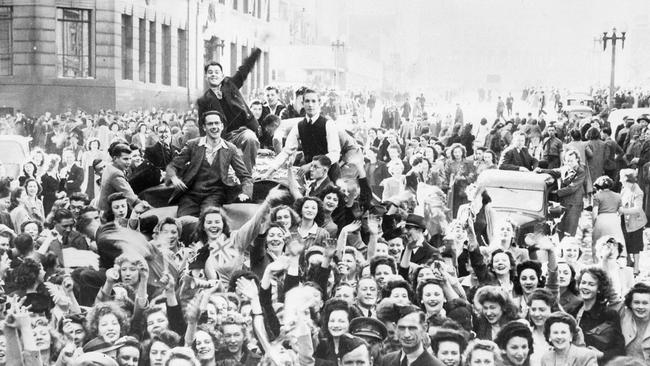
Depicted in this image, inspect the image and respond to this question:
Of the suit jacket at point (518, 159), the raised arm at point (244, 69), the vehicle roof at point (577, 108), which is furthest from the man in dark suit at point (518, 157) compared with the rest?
the vehicle roof at point (577, 108)

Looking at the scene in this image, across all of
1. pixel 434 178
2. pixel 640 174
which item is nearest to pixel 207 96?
pixel 434 178

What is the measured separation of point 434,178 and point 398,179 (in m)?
1.12

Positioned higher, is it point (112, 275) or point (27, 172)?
point (27, 172)

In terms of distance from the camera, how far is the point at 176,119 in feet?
37.7

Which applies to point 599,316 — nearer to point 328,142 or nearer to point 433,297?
point 433,297

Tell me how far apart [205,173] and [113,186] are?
711 millimetres

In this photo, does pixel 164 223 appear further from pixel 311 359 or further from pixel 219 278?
pixel 311 359

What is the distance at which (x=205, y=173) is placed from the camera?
7.46 m

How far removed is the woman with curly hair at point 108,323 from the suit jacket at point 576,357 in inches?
95.5

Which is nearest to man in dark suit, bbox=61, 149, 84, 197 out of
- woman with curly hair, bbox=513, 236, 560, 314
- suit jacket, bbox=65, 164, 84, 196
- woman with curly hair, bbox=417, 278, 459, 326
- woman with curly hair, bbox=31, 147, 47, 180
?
suit jacket, bbox=65, 164, 84, 196

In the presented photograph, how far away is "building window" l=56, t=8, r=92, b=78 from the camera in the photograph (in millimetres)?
10750

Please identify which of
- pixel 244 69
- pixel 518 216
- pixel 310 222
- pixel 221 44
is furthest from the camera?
pixel 221 44

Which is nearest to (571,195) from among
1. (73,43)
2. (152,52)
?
(152,52)

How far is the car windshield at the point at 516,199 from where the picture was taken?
9.12m
